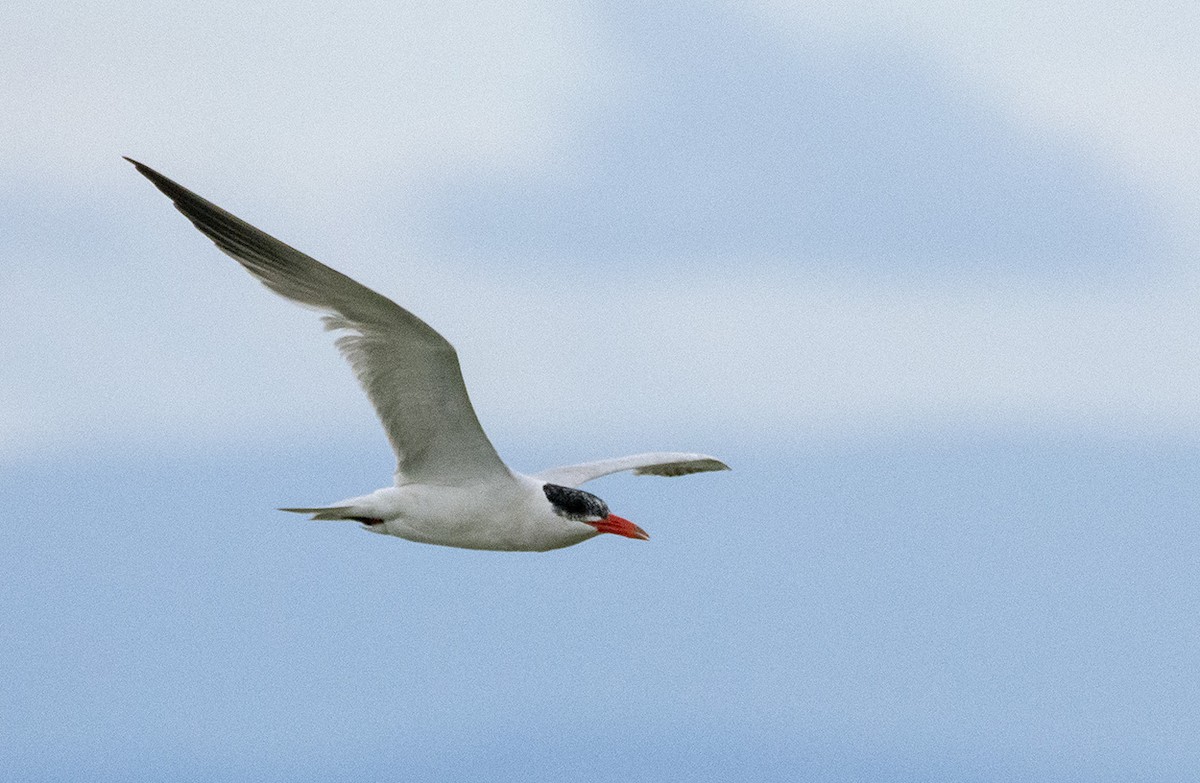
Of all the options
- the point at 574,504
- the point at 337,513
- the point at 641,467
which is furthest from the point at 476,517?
the point at 641,467

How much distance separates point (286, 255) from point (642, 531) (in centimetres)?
327

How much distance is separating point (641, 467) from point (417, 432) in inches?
140

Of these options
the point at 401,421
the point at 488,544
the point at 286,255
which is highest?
the point at 286,255

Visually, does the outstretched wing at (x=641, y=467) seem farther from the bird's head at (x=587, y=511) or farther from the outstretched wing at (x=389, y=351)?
the outstretched wing at (x=389, y=351)

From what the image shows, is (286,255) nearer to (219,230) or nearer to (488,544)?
(219,230)

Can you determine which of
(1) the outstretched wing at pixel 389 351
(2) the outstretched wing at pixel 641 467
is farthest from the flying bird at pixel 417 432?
(2) the outstretched wing at pixel 641 467

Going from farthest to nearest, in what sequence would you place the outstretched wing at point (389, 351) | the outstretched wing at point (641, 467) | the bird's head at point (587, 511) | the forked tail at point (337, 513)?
1. the outstretched wing at point (641, 467)
2. the bird's head at point (587, 511)
3. the forked tail at point (337, 513)
4. the outstretched wing at point (389, 351)

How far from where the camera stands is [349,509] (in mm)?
11266

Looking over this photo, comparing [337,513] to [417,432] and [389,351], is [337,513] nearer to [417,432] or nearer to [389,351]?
[417,432]

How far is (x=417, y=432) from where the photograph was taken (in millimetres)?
11219

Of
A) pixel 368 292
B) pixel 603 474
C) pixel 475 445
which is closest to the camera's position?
pixel 368 292

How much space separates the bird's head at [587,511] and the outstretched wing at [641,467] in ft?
5.26

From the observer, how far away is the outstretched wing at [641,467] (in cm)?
1334

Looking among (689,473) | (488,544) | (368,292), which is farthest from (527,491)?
(689,473)
